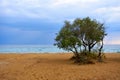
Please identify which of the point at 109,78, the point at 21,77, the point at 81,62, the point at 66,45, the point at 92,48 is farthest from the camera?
the point at 92,48

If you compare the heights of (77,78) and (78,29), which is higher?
(78,29)

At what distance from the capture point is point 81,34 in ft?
98.1

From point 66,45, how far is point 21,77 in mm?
11137

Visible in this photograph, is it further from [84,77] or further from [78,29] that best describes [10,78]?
[78,29]

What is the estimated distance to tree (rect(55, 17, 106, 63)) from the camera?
96.5 feet

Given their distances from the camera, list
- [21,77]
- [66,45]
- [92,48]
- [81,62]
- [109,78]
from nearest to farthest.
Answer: [109,78], [21,77], [81,62], [66,45], [92,48]

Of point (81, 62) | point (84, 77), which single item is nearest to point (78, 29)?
point (81, 62)

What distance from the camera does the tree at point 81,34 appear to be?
1158 inches

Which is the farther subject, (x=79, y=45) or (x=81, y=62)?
(x=79, y=45)

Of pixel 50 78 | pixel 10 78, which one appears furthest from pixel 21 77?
pixel 50 78

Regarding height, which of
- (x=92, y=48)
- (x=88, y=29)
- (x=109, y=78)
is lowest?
(x=109, y=78)

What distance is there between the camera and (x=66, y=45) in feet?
94.7

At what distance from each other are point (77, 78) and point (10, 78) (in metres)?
4.23

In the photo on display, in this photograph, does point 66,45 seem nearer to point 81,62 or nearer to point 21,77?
point 81,62
